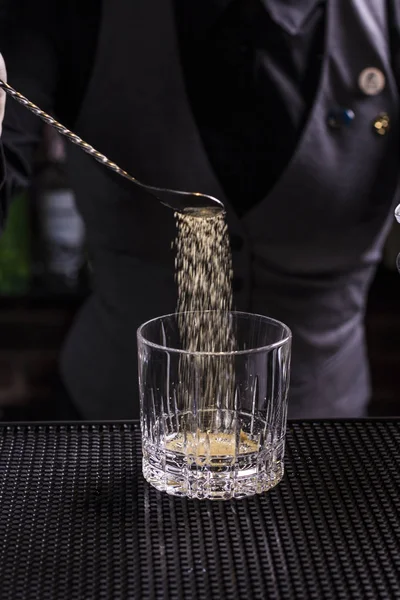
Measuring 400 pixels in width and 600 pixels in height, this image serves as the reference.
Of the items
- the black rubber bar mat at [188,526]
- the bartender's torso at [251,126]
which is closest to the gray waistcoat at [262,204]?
the bartender's torso at [251,126]

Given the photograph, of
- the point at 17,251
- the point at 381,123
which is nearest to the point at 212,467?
the point at 381,123

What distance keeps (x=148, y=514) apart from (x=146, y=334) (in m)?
0.16

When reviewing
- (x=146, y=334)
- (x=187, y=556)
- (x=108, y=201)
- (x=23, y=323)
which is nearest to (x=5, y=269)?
(x=23, y=323)

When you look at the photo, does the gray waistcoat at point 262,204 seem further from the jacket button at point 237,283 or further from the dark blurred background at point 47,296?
the dark blurred background at point 47,296

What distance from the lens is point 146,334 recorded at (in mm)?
812

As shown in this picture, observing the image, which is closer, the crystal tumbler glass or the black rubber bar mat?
the black rubber bar mat

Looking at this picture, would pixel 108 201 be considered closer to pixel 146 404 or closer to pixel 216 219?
pixel 216 219

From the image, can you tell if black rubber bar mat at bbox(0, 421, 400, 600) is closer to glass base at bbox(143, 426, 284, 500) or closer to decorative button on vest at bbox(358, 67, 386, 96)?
glass base at bbox(143, 426, 284, 500)

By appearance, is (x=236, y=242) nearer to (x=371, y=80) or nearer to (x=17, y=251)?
(x=371, y=80)

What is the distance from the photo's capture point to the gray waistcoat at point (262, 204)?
A: 1292 mm

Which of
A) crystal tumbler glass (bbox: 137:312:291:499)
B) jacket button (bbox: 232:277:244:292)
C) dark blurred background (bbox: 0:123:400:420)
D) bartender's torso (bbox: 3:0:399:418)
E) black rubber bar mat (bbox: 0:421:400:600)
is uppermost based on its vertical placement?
bartender's torso (bbox: 3:0:399:418)

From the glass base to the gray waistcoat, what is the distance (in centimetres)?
58

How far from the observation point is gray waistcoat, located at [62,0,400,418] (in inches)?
50.9

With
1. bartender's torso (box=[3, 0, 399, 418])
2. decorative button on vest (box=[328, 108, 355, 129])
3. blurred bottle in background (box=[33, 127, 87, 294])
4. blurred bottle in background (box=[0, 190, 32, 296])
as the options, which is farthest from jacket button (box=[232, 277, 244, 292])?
blurred bottle in background (box=[0, 190, 32, 296])
